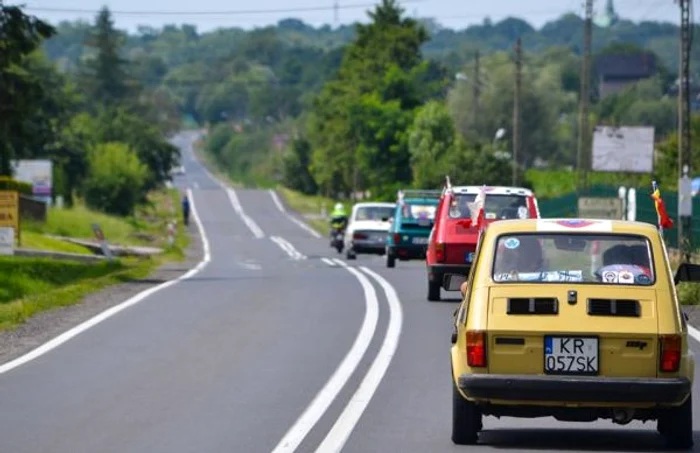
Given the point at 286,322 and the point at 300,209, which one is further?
the point at 300,209

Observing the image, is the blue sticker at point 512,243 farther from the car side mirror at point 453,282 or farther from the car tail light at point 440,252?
the car tail light at point 440,252

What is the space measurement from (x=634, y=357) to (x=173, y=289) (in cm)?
1916

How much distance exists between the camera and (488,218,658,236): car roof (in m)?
12.8

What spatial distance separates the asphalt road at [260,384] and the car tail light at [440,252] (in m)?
0.68

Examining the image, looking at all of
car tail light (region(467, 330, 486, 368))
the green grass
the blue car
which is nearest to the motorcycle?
the blue car

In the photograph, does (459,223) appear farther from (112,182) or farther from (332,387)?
(112,182)

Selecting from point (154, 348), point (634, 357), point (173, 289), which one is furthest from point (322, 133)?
point (634, 357)

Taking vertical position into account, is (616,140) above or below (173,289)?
above

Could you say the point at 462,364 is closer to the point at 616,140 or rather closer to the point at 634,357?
the point at 634,357

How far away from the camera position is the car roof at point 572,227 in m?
12.8

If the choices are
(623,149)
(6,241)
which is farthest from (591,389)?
(623,149)

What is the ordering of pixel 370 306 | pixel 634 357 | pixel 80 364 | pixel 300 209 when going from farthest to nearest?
pixel 300 209, pixel 370 306, pixel 80 364, pixel 634 357

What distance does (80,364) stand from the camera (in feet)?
59.6

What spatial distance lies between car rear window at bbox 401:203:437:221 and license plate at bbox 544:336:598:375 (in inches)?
1057
